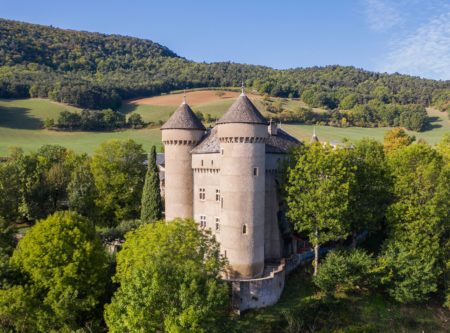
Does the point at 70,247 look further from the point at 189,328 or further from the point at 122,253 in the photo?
the point at 189,328

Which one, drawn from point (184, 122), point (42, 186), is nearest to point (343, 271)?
point (184, 122)

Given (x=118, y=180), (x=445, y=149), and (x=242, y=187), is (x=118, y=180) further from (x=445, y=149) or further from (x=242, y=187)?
(x=445, y=149)

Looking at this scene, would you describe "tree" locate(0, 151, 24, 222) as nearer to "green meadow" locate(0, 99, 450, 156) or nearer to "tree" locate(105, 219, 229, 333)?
"tree" locate(105, 219, 229, 333)

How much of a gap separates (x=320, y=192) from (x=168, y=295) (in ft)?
56.7

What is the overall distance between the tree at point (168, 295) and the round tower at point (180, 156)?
1234 centimetres

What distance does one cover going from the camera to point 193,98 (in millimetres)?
125938

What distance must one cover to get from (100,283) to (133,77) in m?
141

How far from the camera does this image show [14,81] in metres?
115

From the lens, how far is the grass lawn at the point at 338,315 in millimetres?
31531

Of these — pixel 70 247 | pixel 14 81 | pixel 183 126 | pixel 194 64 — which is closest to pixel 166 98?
pixel 14 81

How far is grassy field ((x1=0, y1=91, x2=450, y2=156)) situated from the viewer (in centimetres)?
8992

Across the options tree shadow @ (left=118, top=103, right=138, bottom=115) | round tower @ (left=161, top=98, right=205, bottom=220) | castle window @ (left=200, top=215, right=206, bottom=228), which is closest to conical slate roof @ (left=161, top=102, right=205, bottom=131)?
round tower @ (left=161, top=98, right=205, bottom=220)

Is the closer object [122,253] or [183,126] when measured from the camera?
[122,253]

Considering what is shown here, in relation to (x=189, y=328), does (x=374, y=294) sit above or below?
below
